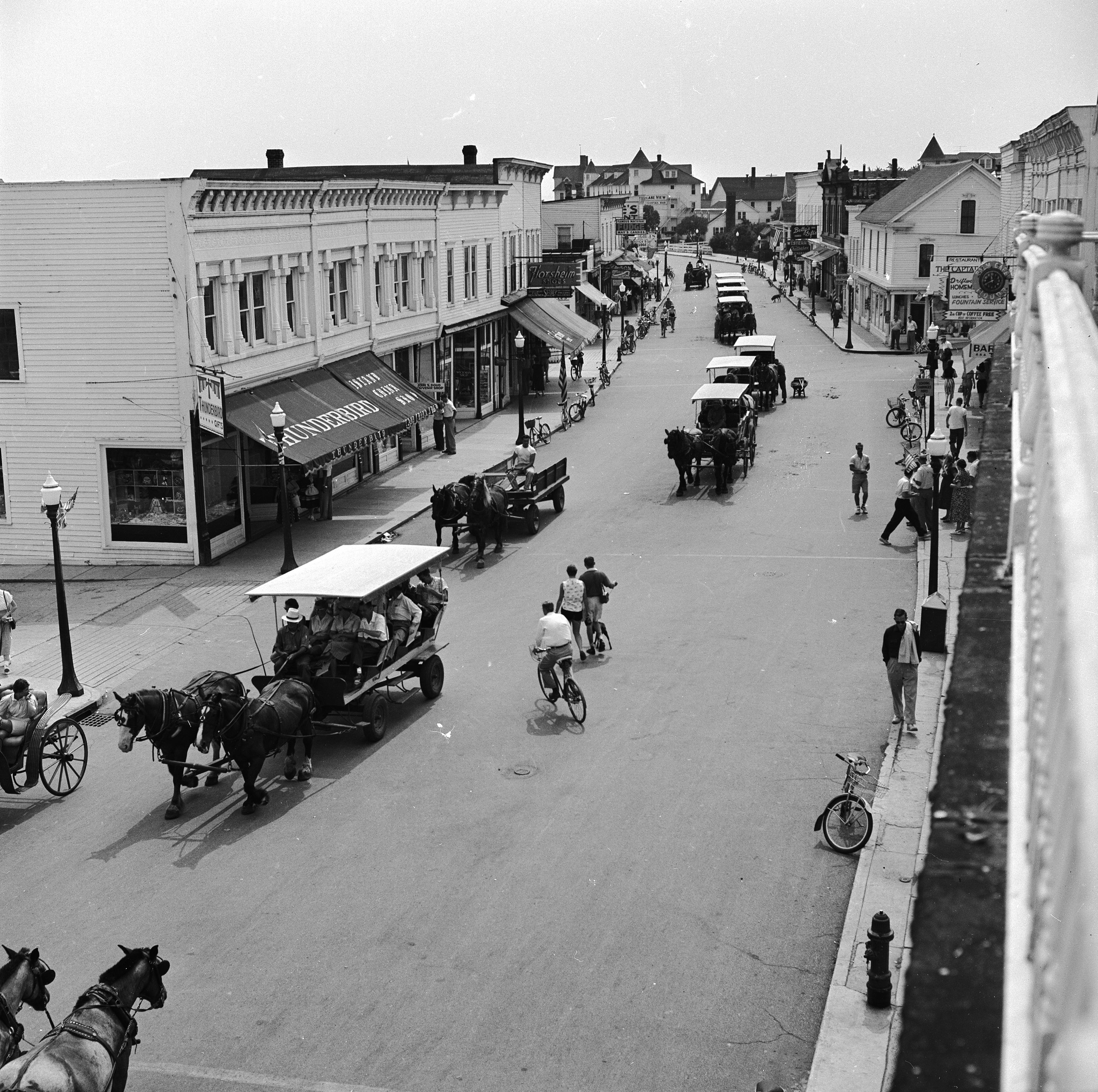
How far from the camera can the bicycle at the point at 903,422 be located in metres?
39.0

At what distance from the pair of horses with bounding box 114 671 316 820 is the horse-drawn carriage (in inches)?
39.0

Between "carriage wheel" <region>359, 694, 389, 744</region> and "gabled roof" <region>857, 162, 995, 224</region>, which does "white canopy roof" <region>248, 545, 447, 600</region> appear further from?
"gabled roof" <region>857, 162, 995, 224</region>

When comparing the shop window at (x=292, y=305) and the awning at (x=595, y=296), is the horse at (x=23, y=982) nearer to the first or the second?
the shop window at (x=292, y=305)

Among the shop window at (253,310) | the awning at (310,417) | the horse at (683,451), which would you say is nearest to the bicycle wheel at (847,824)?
the awning at (310,417)

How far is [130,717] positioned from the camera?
45.4 ft

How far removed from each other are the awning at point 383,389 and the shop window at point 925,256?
35.3m

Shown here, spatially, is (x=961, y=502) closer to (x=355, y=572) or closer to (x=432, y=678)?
(x=432, y=678)

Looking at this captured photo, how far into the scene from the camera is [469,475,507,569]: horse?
26.1 meters

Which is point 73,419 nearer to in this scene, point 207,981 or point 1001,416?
point 207,981

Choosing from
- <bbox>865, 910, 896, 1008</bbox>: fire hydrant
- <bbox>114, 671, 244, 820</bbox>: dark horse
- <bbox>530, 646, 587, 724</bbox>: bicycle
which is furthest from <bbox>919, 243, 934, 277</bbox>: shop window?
<bbox>865, 910, 896, 1008</bbox>: fire hydrant

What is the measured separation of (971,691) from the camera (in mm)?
4086

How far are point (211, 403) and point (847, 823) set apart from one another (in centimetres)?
1547

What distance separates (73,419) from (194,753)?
37.9ft

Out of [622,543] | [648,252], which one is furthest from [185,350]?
[648,252]
